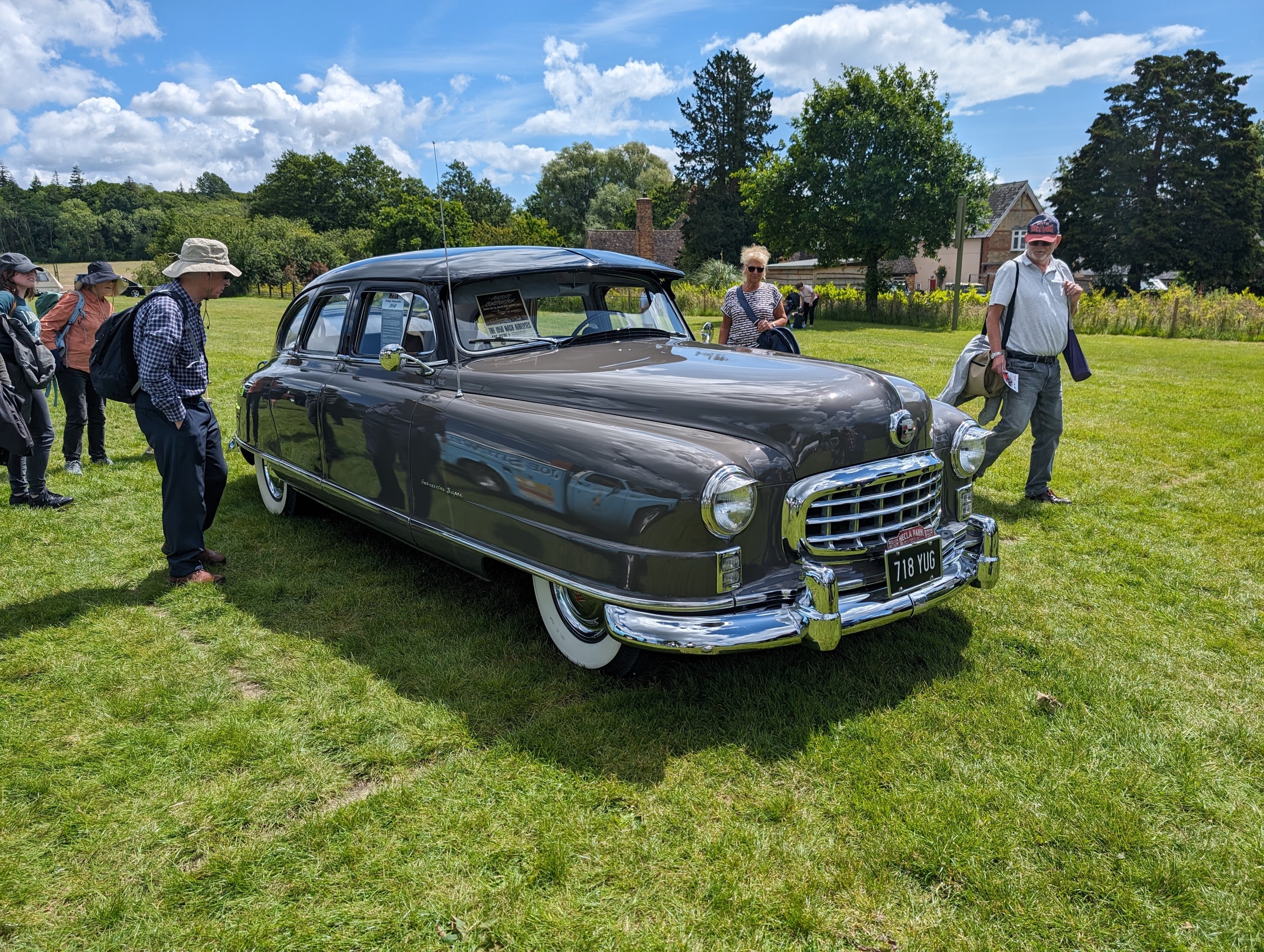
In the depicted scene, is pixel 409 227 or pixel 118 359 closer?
pixel 118 359

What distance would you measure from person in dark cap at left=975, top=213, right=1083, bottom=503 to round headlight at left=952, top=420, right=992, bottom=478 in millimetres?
1842

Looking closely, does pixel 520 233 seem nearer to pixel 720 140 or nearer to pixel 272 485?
pixel 720 140

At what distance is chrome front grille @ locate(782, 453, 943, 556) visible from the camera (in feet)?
10.1

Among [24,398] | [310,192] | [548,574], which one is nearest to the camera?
[548,574]

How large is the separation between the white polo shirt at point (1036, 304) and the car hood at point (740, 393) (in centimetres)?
259

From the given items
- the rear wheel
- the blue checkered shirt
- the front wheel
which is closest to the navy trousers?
the blue checkered shirt

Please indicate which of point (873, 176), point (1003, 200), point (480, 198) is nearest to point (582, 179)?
point (480, 198)

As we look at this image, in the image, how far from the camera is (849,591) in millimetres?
3201

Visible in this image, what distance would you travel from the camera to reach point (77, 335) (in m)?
7.17

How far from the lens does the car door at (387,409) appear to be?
3957mm

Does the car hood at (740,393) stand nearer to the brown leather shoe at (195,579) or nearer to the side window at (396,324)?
the side window at (396,324)

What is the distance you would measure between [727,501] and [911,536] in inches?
37.9

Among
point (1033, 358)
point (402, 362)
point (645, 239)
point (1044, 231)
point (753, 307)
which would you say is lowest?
point (1033, 358)

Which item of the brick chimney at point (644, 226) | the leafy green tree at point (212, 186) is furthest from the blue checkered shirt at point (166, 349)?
the leafy green tree at point (212, 186)
